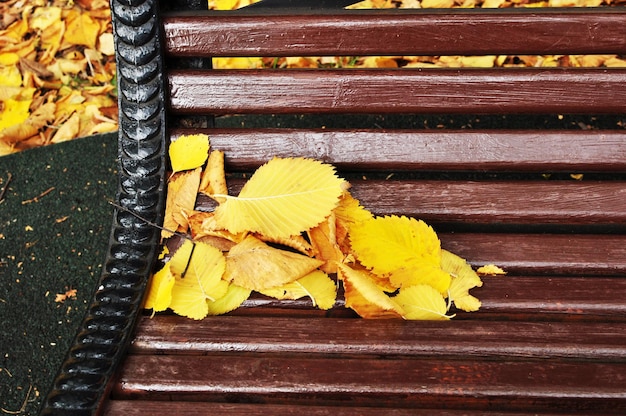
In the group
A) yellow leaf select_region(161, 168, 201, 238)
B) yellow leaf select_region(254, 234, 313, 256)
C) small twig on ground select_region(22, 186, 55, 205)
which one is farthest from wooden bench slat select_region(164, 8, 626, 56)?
small twig on ground select_region(22, 186, 55, 205)

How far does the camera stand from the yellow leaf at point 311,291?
1303mm

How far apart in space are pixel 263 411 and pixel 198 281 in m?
0.34

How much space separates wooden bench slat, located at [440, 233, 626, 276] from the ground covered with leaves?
46.0 inches

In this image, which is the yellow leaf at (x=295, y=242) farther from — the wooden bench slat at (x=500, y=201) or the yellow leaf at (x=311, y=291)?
the wooden bench slat at (x=500, y=201)

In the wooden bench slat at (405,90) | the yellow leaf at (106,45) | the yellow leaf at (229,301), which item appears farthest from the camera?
the yellow leaf at (106,45)

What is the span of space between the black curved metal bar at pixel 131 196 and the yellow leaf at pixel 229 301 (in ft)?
0.48

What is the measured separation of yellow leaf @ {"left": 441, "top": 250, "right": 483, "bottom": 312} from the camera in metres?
1.29

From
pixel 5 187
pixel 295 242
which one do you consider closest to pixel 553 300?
pixel 295 242

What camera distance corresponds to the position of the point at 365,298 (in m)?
1.25

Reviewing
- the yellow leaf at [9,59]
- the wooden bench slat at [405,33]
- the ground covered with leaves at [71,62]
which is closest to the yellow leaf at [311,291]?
the wooden bench slat at [405,33]

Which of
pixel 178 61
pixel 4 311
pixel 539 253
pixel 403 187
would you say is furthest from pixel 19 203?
pixel 539 253

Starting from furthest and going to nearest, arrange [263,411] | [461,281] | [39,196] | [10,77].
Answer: [10,77], [39,196], [461,281], [263,411]

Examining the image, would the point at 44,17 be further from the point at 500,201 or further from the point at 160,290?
the point at 500,201

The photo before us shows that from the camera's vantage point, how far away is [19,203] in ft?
6.86
